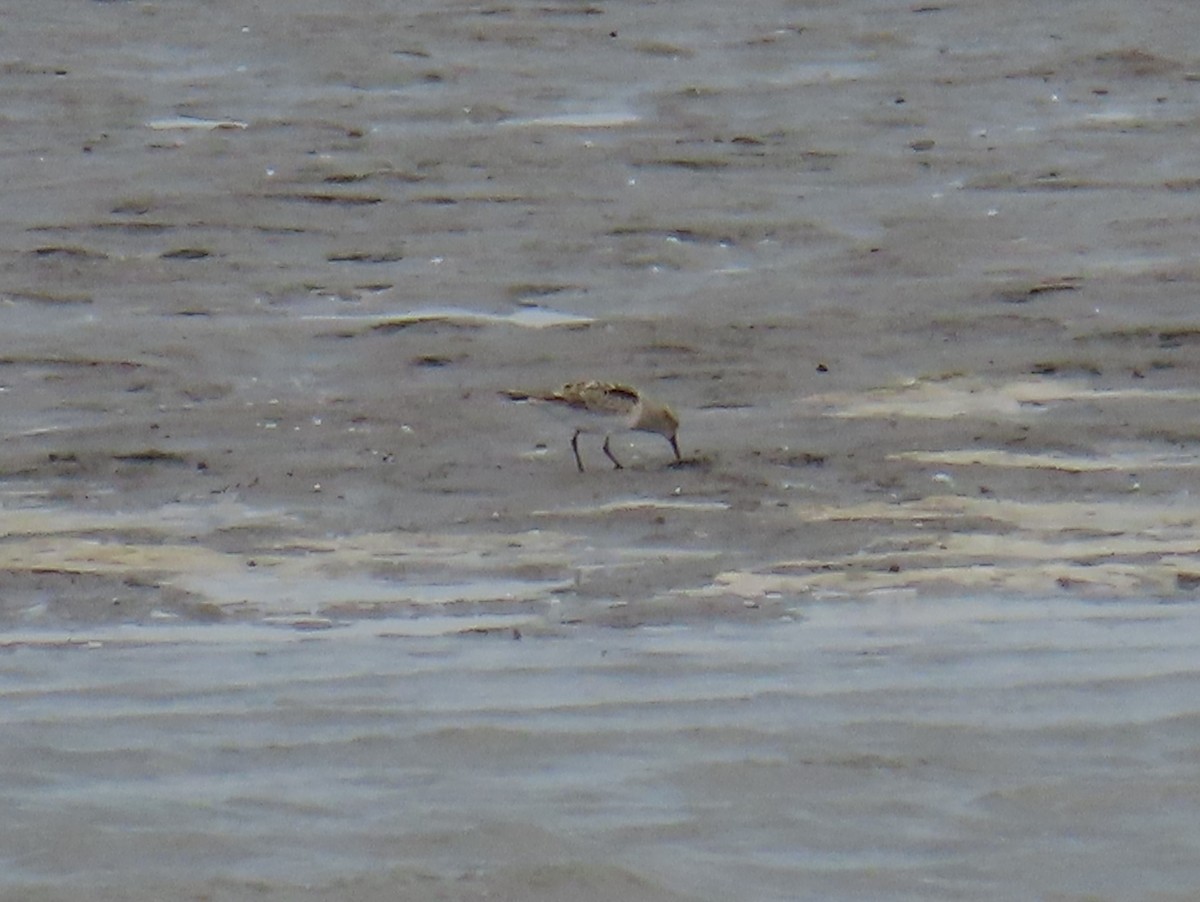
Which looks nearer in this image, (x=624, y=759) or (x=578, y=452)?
(x=624, y=759)

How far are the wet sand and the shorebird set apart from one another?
137mm

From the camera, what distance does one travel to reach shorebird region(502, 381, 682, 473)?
10086 mm

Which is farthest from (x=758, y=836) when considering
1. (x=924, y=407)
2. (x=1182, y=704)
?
(x=924, y=407)

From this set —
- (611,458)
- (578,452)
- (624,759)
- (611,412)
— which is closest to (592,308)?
(578,452)

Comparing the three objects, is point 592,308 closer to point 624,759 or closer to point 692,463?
point 692,463

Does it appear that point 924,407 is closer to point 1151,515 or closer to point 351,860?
point 1151,515

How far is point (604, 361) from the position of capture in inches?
468

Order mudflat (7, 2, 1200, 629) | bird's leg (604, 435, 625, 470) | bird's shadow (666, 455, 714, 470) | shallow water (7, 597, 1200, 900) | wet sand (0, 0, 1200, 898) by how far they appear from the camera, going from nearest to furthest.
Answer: shallow water (7, 597, 1200, 900), wet sand (0, 0, 1200, 898), mudflat (7, 2, 1200, 629), bird's shadow (666, 455, 714, 470), bird's leg (604, 435, 625, 470)

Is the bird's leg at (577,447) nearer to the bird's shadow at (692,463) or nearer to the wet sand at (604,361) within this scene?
the wet sand at (604,361)

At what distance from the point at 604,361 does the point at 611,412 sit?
1.84m

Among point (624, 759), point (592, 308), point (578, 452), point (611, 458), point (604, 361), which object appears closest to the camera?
point (624, 759)

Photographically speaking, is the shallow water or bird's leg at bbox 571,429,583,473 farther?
bird's leg at bbox 571,429,583,473

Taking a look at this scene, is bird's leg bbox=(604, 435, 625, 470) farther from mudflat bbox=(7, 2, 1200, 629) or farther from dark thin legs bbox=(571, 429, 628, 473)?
mudflat bbox=(7, 2, 1200, 629)

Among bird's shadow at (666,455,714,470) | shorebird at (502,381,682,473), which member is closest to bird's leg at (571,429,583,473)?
shorebird at (502,381,682,473)
